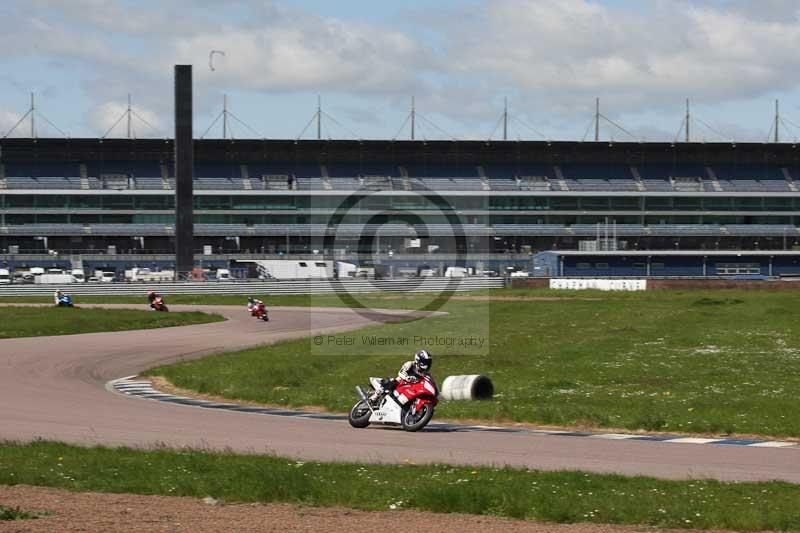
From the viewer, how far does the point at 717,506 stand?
14648 millimetres

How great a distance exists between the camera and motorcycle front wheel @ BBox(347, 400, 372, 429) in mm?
23808

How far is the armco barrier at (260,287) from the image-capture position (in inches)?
3472

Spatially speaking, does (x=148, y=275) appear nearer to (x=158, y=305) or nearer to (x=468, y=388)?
(x=158, y=305)

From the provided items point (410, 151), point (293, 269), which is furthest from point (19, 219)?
point (410, 151)

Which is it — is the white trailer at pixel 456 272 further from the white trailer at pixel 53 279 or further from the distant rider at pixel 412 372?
the distant rider at pixel 412 372

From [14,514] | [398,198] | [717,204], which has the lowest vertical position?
[14,514]

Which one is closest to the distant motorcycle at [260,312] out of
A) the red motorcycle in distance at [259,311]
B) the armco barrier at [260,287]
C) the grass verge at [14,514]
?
the red motorcycle in distance at [259,311]

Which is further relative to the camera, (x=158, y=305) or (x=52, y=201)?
(x=52, y=201)

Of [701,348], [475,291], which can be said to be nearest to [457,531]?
[701,348]

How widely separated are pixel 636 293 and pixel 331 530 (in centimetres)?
7390

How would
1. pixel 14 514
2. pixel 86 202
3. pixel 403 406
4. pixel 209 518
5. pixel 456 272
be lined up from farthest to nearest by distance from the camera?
pixel 86 202
pixel 456 272
pixel 403 406
pixel 209 518
pixel 14 514

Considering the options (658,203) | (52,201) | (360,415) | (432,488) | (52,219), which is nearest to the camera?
(432,488)

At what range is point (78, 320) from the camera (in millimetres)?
57969

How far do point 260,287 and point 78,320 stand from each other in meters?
34.5
